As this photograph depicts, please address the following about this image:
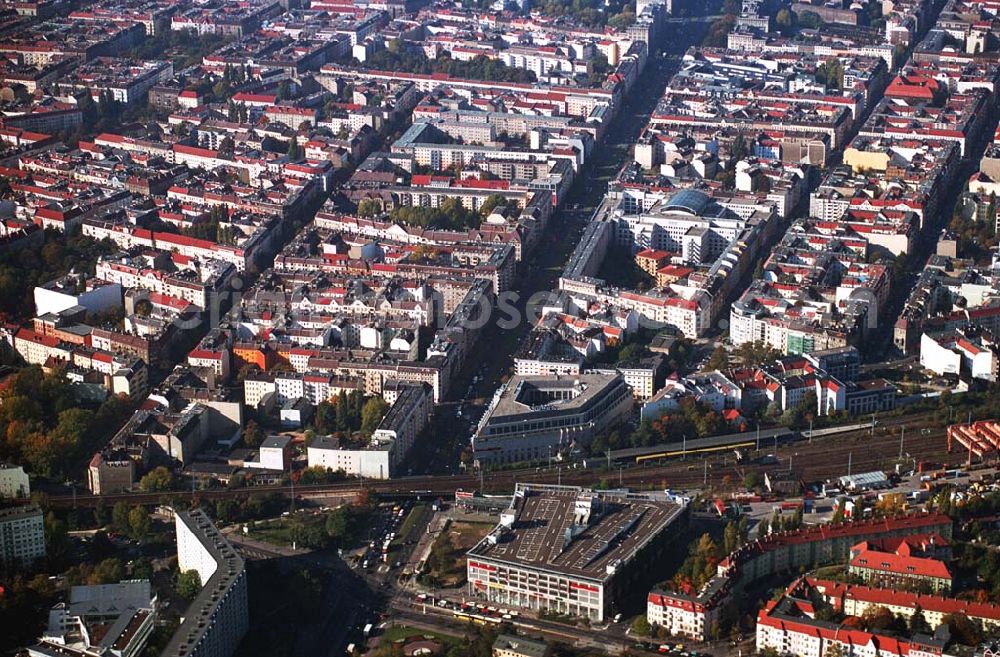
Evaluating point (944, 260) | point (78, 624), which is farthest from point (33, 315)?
point (944, 260)

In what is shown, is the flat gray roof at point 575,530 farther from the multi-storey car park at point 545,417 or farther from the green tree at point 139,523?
the green tree at point 139,523

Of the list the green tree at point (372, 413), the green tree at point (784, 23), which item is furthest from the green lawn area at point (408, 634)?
the green tree at point (784, 23)

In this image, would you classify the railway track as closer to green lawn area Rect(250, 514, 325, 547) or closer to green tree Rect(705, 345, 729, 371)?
green lawn area Rect(250, 514, 325, 547)

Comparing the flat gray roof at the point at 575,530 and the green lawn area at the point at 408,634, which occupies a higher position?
the flat gray roof at the point at 575,530

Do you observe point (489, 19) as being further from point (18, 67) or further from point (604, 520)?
point (604, 520)

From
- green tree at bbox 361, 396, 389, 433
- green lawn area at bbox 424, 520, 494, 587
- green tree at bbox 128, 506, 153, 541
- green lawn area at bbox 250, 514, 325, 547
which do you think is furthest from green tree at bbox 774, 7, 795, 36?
green tree at bbox 128, 506, 153, 541

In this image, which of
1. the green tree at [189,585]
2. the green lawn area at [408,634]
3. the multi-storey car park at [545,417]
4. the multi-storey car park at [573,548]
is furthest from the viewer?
the multi-storey car park at [545,417]
